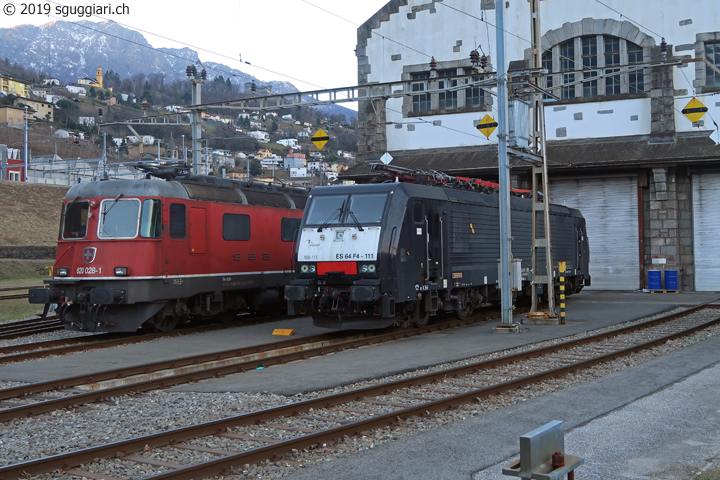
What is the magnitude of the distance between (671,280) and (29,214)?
4231cm

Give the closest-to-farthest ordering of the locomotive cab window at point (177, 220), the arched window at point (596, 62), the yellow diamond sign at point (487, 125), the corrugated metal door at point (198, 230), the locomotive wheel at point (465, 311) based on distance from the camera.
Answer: the locomotive cab window at point (177, 220) < the corrugated metal door at point (198, 230) < the locomotive wheel at point (465, 311) < the yellow diamond sign at point (487, 125) < the arched window at point (596, 62)

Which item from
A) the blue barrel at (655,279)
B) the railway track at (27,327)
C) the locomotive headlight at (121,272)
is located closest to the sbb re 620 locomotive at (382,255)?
the locomotive headlight at (121,272)

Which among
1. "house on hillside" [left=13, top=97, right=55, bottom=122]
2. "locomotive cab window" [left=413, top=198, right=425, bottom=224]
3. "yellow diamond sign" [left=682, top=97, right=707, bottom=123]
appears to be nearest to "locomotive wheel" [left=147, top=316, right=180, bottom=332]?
"locomotive cab window" [left=413, top=198, right=425, bottom=224]

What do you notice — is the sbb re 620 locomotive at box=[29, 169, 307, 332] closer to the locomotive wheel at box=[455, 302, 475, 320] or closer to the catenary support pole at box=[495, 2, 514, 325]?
the locomotive wheel at box=[455, 302, 475, 320]

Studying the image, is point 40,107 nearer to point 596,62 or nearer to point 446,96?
point 446,96

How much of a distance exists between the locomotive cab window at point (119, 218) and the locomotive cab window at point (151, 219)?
4.9 inches

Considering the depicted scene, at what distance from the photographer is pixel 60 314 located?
54.4 ft

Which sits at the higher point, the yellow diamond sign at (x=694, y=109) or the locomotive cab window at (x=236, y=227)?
the yellow diamond sign at (x=694, y=109)

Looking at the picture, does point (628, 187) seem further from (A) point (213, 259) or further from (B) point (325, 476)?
(B) point (325, 476)

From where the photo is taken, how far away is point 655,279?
29891 mm

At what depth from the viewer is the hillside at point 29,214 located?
48750mm

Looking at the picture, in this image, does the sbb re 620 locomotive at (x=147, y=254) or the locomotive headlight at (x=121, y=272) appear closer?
the locomotive headlight at (x=121, y=272)

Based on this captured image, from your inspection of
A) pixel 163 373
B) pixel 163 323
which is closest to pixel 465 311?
pixel 163 323

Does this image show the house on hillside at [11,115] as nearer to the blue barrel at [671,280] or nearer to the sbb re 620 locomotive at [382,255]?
the blue barrel at [671,280]
